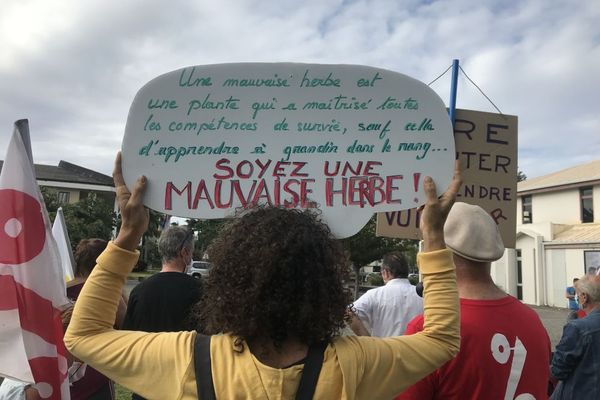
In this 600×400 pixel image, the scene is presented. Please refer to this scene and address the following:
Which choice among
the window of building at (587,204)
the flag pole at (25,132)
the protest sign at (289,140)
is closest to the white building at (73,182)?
the window of building at (587,204)

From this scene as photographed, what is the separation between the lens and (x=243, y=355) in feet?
4.31

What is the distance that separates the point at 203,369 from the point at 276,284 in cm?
30

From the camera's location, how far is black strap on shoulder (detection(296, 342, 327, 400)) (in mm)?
1252

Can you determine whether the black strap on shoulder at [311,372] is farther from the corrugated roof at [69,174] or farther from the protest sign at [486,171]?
the corrugated roof at [69,174]

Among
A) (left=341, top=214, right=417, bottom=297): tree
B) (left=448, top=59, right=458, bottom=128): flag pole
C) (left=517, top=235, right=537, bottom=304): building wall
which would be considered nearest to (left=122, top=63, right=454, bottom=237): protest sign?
(left=448, top=59, right=458, bottom=128): flag pole

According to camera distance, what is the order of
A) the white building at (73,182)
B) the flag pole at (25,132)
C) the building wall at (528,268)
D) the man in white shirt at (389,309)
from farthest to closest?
the white building at (73,182), the building wall at (528,268), the man in white shirt at (389,309), the flag pole at (25,132)

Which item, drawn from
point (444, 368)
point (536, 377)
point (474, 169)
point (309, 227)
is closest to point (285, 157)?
point (309, 227)

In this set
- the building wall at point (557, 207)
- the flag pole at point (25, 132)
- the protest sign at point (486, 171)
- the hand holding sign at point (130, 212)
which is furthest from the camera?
the building wall at point (557, 207)

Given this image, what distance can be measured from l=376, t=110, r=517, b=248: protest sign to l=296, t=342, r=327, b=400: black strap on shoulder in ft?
6.11

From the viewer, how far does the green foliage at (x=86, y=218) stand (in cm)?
3247

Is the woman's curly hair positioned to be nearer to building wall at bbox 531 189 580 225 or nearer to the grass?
the grass

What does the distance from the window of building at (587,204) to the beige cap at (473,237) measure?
84.7 ft

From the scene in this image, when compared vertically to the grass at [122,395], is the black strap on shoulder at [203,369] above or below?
above

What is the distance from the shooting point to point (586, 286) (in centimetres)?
429
